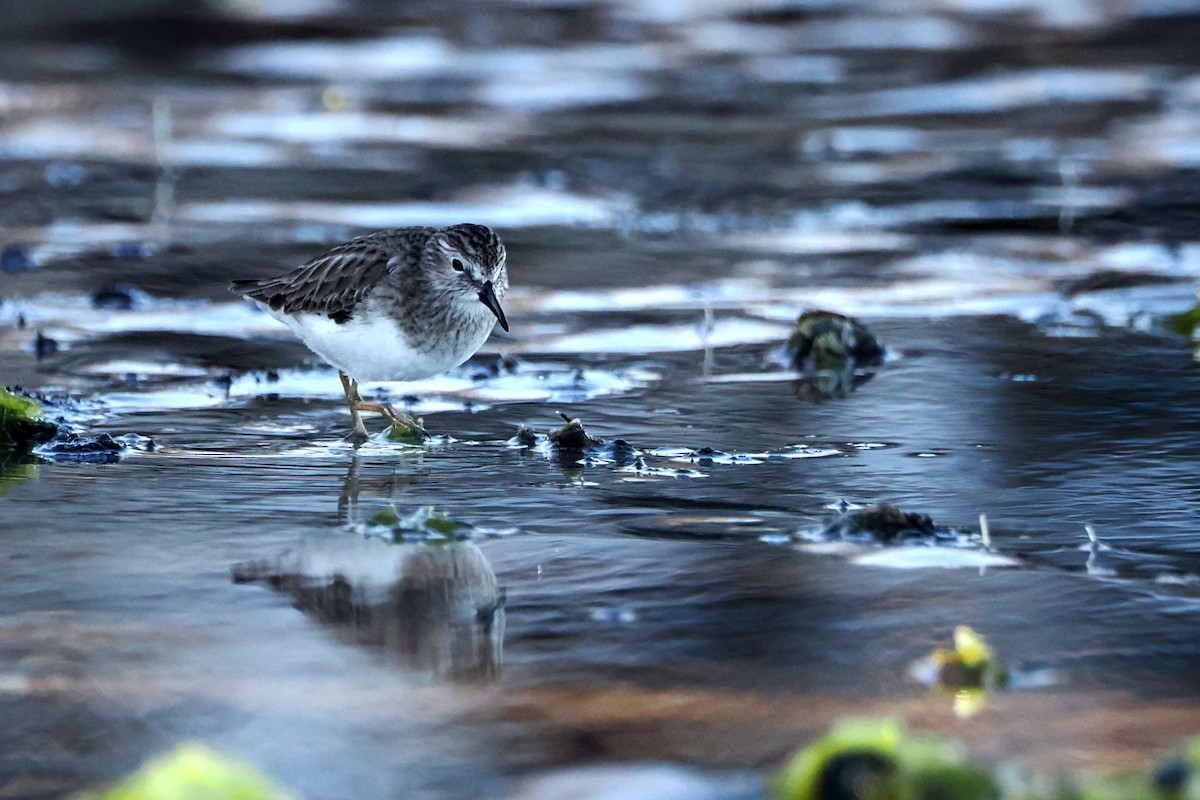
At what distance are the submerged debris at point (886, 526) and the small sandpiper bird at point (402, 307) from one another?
6.04 feet

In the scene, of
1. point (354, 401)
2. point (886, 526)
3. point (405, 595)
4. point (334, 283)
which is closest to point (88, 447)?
point (354, 401)

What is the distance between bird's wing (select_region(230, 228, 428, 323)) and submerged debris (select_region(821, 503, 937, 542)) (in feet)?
7.45

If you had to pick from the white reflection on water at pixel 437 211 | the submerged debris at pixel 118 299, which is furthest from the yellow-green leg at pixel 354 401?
the white reflection on water at pixel 437 211

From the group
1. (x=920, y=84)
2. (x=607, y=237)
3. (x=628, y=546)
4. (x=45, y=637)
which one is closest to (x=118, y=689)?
(x=45, y=637)

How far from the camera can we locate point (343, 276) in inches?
249

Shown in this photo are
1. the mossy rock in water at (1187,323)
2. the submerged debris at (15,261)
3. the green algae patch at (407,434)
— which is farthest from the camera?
the submerged debris at (15,261)

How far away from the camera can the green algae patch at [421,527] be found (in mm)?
4676

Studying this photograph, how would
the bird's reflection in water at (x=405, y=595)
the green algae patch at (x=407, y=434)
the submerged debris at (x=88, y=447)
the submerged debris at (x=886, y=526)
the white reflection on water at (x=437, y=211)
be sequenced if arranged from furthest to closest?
the white reflection on water at (x=437, y=211) < the green algae patch at (x=407, y=434) < the submerged debris at (x=88, y=447) < the submerged debris at (x=886, y=526) < the bird's reflection in water at (x=405, y=595)

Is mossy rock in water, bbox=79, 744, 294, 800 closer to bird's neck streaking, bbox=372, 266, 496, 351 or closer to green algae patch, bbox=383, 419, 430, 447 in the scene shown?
green algae patch, bbox=383, 419, 430, 447

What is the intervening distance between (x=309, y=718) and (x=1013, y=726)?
1377 mm

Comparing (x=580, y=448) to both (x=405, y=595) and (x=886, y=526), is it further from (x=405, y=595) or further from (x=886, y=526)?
(x=405, y=595)

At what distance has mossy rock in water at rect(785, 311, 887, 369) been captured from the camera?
714 cm

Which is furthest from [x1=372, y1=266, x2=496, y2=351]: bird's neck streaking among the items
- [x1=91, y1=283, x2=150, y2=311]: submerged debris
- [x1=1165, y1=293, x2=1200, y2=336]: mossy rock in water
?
[x1=1165, y1=293, x2=1200, y2=336]: mossy rock in water

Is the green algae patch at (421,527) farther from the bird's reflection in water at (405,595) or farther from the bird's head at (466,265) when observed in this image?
the bird's head at (466,265)
